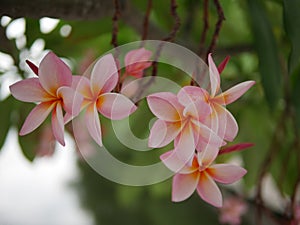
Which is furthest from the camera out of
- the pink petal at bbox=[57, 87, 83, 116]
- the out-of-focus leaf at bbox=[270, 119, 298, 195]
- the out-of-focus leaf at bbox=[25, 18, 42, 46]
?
the out-of-focus leaf at bbox=[270, 119, 298, 195]

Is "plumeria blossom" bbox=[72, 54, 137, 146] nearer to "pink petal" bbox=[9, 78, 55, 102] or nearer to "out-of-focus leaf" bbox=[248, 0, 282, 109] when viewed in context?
"pink petal" bbox=[9, 78, 55, 102]

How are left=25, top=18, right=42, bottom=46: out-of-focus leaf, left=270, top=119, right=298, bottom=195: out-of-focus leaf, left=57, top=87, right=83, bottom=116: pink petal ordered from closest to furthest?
left=57, top=87, right=83, bottom=116: pink petal < left=25, top=18, right=42, bottom=46: out-of-focus leaf < left=270, top=119, right=298, bottom=195: out-of-focus leaf

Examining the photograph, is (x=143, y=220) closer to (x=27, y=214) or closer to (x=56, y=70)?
(x=27, y=214)

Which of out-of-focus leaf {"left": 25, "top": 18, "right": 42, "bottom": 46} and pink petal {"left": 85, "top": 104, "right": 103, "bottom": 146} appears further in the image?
out-of-focus leaf {"left": 25, "top": 18, "right": 42, "bottom": 46}

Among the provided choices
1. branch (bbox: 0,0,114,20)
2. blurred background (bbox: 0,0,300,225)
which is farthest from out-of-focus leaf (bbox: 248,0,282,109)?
branch (bbox: 0,0,114,20)

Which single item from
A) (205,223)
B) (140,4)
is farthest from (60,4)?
(205,223)

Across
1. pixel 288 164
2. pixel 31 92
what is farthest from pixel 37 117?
pixel 288 164
